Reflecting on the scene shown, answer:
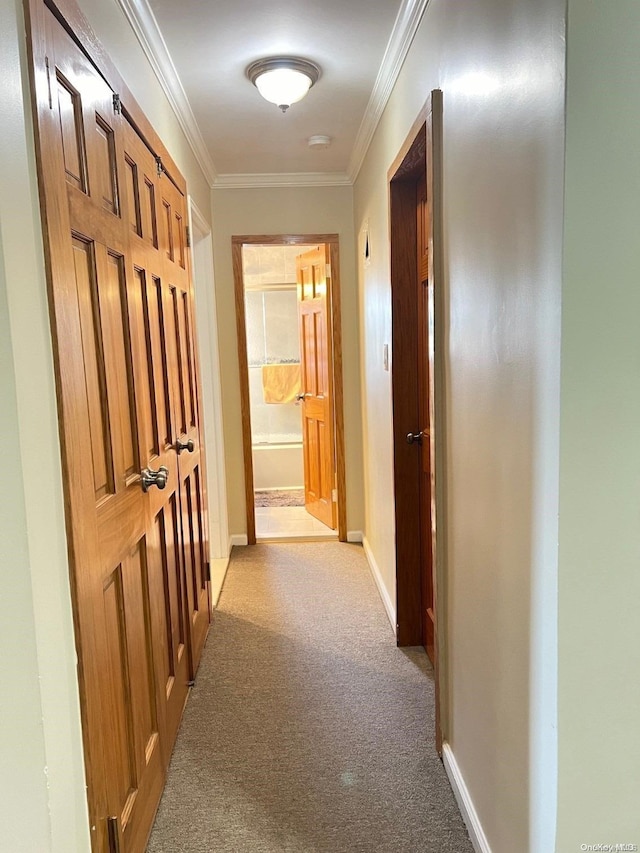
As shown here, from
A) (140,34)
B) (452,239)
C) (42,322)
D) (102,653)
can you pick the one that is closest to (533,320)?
(452,239)

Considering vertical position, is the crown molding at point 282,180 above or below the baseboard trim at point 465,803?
above

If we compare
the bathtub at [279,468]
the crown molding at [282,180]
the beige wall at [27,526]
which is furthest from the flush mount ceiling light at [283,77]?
the bathtub at [279,468]

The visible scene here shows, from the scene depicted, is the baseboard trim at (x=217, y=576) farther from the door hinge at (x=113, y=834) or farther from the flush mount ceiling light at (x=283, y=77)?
the flush mount ceiling light at (x=283, y=77)

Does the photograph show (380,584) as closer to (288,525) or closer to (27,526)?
(288,525)

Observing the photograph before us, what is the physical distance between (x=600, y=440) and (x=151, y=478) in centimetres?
120

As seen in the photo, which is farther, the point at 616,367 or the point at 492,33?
the point at 492,33

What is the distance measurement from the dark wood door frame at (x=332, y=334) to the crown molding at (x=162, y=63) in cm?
75

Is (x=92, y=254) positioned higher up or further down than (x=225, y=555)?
higher up

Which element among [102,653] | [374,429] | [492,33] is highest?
[492,33]

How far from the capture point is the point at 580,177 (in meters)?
0.92

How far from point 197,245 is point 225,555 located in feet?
6.44

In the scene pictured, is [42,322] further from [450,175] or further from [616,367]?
[450,175]

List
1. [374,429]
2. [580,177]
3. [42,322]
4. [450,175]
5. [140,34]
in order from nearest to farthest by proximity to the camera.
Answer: [580,177], [42,322], [450,175], [140,34], [374,429]

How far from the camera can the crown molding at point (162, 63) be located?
1.81m
